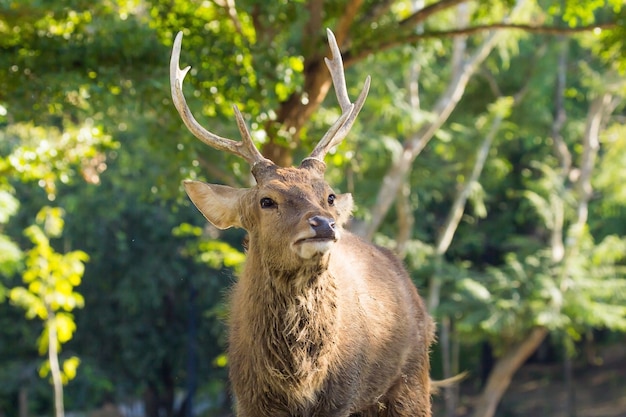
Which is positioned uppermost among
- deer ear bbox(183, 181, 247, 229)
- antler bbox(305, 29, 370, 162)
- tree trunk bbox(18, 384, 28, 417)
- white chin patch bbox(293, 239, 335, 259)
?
antler bbox(305, 29, 370, 162)

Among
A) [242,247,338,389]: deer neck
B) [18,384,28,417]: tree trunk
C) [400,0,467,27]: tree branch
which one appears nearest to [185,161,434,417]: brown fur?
[242,247,338,389]: deer neck

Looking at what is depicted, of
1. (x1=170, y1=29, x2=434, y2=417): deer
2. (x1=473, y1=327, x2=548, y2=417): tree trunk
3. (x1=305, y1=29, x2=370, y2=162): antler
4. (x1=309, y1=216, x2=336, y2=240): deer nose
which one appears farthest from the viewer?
(x1=473, y1=327, x2=548, y2=417): tree trunk

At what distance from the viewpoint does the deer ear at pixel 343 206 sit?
19.7 ft

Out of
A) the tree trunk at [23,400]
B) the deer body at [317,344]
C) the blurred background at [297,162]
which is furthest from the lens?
the tree trunk at [23,400]

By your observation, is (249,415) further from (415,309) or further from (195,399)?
(195,399)

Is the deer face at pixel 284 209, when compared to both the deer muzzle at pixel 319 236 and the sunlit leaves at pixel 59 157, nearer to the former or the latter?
the deer muzzle at pixel 319 236

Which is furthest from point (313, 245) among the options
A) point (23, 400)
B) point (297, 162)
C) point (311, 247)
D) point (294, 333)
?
point (23, 400)

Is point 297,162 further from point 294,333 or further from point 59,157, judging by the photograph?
point 294,333

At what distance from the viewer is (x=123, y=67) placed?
399 inches

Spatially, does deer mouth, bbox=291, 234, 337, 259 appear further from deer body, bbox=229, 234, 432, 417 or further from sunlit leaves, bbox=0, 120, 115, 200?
sunlit leaves, bbox=0, 120, 115, 200

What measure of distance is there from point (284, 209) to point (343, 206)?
74cm

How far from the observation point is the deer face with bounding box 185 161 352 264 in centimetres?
516

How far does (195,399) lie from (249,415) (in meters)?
20.7

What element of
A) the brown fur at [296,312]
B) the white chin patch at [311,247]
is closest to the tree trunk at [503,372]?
the brown fur at [296,312]
